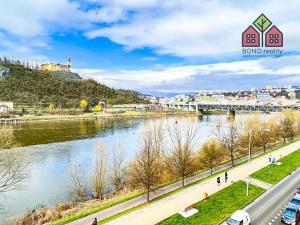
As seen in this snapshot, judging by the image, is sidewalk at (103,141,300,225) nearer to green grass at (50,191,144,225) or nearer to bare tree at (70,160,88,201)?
green grass at (50,191,144,225)

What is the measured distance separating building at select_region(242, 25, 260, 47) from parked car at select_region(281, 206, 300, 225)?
32.9m

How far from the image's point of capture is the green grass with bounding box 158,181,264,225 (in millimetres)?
24719

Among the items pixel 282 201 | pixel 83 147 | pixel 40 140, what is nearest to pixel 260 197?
pixel 282 201

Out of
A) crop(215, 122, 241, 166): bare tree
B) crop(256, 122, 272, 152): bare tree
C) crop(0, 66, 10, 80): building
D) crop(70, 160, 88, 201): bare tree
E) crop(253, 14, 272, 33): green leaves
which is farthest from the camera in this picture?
crop(0, 66, 10, 80): building

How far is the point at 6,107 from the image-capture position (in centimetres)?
15050

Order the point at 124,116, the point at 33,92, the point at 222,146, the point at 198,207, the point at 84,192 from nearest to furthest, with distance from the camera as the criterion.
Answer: the point at 198,207, the point at 84,192, the point at 222,146, the point at 124,116, the point at 33,92

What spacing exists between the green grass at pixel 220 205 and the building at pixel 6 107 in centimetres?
13452

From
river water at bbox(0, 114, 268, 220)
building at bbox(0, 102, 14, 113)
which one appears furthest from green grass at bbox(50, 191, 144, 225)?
building at bbox(0, 102, 14, 113)

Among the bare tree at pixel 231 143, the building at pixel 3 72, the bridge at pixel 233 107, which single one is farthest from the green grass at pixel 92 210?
the building at pixel 3 72

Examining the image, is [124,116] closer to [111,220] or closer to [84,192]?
[84,192]

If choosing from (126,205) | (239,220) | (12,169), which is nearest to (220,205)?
(239,220)

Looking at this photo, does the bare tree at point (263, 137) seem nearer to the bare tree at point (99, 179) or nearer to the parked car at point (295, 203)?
the bare tree at point (99, 179)

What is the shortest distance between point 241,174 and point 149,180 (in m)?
13.8

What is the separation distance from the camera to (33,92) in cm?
18738
